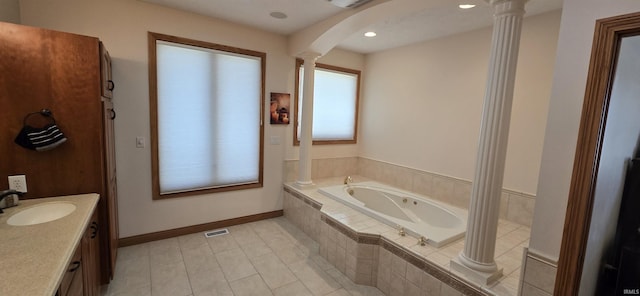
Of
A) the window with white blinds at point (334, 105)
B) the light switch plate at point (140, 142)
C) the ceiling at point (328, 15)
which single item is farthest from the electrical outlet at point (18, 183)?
the window with white blinds at point (334, 105)

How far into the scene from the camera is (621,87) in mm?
1465

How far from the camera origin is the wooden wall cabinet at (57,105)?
1.69m

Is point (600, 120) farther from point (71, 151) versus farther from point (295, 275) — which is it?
point (71, 151)

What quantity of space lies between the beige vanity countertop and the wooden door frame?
2257mm

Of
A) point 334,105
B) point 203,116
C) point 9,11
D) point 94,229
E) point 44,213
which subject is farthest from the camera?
point 334,105

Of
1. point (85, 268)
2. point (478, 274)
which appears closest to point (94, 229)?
point (85, 268)

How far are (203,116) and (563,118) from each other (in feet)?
10.7

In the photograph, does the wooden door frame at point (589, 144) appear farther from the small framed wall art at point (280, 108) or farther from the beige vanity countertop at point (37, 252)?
the small framed wall art at point (280, 108)

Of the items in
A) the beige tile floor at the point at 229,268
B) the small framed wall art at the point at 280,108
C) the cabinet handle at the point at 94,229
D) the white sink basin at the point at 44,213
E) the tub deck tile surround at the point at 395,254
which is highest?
the small framed wall art at the point at 280,108

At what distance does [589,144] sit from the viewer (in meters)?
1.28

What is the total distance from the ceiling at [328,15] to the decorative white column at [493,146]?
791mm

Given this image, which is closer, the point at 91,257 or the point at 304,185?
the point at 91,257

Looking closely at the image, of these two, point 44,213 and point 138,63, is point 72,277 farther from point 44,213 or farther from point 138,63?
point 138,63

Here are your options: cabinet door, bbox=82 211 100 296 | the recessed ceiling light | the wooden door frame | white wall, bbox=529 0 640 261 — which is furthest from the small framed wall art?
the wooden door frame
